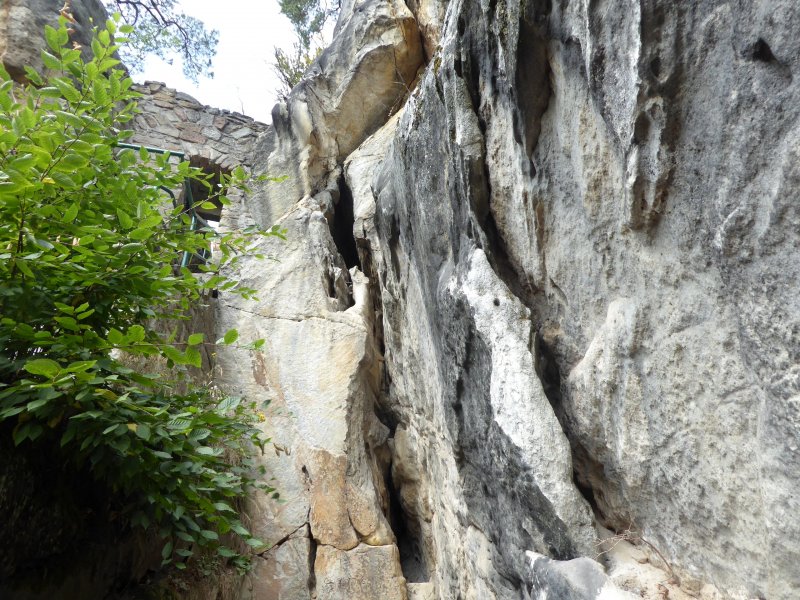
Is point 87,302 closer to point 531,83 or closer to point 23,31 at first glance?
point 531,83

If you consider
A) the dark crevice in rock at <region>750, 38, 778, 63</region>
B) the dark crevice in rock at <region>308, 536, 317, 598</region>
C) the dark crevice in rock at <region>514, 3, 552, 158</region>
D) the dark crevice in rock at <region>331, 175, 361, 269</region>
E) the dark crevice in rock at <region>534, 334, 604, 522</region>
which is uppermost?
the dark crevice in rock at <region>331, 175, 361, 269</region>

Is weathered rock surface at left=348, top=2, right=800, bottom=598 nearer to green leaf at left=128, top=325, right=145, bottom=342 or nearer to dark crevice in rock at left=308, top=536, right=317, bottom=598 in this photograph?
dark crevice in rock at left=308, top=536, right=317, bottom=598

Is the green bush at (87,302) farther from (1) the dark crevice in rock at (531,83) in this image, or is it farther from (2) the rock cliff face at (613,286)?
(1) the dark crevice in rock at (531,83)

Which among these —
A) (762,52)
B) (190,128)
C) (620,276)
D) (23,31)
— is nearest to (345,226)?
(190,128)

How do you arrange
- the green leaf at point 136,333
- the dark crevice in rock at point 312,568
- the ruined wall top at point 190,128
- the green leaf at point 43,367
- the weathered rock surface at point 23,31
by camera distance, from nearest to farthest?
the green leaf at point 43,367
the green leaf at point 136,333
the dark crevice in rock at point 312,568
the weathered rock surface at point 23,31
the ruined wall top at point 190,128

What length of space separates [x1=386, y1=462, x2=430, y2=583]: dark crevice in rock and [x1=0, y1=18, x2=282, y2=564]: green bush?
92.5 inches

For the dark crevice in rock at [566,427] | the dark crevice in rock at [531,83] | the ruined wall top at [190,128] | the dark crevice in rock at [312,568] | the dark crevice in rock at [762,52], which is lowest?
the dark crevice in rock at [312,568]

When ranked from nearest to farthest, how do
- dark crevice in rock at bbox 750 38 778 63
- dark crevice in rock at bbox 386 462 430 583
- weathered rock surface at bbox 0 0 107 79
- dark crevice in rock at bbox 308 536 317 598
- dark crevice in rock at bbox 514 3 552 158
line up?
1. dark crevice in rock at bbox 750 38 778 63
2. dark crevice in rock at bbox 514 3 552 158
3. dark crevice in rock at bbox 308 536 317 598
4. dark crevice in rock at bbox 386 462 430 583
5. weathered rock surface at bbox 0 0 107 79

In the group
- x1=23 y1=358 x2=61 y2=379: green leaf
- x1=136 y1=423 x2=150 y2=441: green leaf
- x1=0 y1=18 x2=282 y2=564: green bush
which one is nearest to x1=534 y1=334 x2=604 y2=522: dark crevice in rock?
x1=0 y1=18 x2=282 y2=564: green bush

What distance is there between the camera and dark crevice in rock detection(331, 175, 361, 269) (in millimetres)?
6172

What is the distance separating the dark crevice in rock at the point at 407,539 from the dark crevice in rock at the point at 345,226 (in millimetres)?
2552

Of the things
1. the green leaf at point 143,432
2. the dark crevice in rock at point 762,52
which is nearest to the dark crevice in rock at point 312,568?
the green leaf at point 143,432

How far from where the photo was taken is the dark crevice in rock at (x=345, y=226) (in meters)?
6.17

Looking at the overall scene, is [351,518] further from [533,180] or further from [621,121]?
[621,121]
